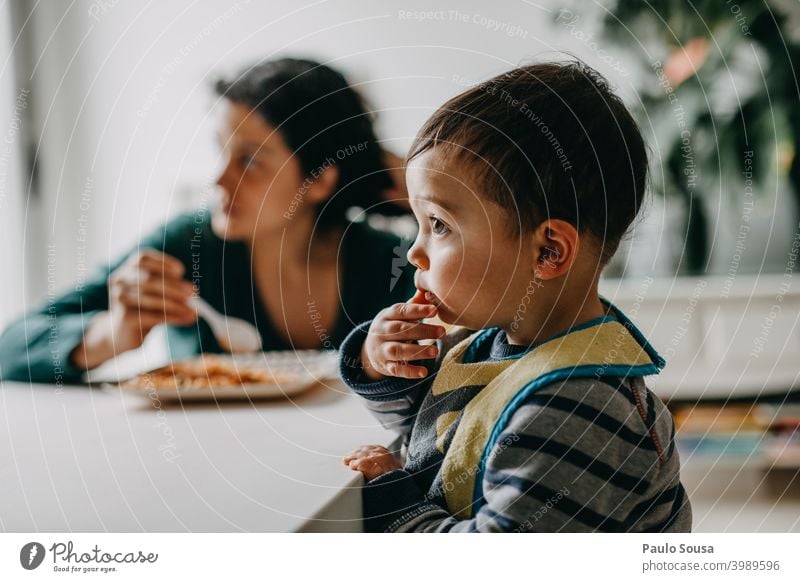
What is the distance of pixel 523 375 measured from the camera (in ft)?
1.31

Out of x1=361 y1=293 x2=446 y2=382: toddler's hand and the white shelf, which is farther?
the white shelf

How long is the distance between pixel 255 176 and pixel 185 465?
24 cm

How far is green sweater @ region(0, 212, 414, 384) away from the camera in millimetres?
493

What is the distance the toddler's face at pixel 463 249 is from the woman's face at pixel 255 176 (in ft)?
0.46

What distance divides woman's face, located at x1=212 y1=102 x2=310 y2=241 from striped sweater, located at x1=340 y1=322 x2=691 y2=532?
0.21m

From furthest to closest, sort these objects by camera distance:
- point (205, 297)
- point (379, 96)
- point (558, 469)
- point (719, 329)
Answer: point (719, 329) < point (205, 297) < point (379, 96) < point (558, 469)

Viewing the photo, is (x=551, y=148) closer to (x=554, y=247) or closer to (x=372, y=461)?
(x=554, y=247)

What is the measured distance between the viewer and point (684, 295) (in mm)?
783

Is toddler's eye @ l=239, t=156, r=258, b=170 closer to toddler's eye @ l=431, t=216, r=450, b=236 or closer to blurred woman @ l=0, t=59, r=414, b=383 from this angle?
blurred woman @ l=0, t=59, r=414, b=383

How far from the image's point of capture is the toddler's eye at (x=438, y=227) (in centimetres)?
41

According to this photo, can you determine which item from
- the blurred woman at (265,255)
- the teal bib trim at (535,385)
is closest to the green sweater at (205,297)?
the blurred woman at (265,255)
